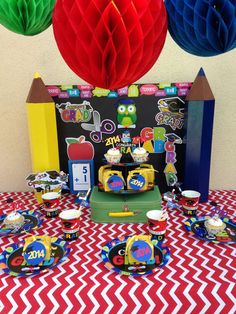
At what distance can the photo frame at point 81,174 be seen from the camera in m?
1.41

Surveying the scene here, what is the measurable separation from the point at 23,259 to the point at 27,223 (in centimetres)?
26

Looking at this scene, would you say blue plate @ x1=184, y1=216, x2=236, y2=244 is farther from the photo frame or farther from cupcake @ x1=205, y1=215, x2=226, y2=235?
the photo frame

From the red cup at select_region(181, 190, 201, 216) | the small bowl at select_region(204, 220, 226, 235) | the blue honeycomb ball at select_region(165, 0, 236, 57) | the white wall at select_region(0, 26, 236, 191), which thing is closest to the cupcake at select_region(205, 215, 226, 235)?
the small bowl at select_region(204, 220, 226, 235)

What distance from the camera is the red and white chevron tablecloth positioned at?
0.75 metres

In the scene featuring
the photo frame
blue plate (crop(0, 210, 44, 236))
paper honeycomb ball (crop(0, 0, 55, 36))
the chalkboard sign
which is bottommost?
blue plate (crop(0, 210, 44, 236))

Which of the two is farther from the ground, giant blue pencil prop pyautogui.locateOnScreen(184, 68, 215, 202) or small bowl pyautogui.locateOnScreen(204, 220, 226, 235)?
giant blue pencil prop pyautogui.locateOnScreen(184, 68, 215, 202)

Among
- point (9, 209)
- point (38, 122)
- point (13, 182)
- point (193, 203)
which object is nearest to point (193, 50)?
point (193, 203)

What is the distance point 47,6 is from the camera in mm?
646

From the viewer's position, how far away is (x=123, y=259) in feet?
2.97

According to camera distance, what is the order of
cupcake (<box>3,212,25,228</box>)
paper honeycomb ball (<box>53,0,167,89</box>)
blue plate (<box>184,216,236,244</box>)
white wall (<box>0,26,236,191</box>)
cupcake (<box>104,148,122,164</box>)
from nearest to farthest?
paper honeycomb ball (<box>53,0,167,89</box>)
blue plate (<box>184,216,236,244</box>)
cupcake (<box>3,212,25,228</box>)
cupcake (<box>104,148,122,164</box>)
white wall (<box>0,26,236,191</box>)

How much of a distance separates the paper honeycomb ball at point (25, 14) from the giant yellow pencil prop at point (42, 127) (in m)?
0.63

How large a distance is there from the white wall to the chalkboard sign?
0.09m

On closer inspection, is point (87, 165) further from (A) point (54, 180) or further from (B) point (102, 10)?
(B) point (102, 10)

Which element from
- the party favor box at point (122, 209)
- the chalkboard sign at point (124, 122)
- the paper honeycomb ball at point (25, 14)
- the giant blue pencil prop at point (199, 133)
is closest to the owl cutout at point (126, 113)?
the chalkboard sign at point (124, 122)
